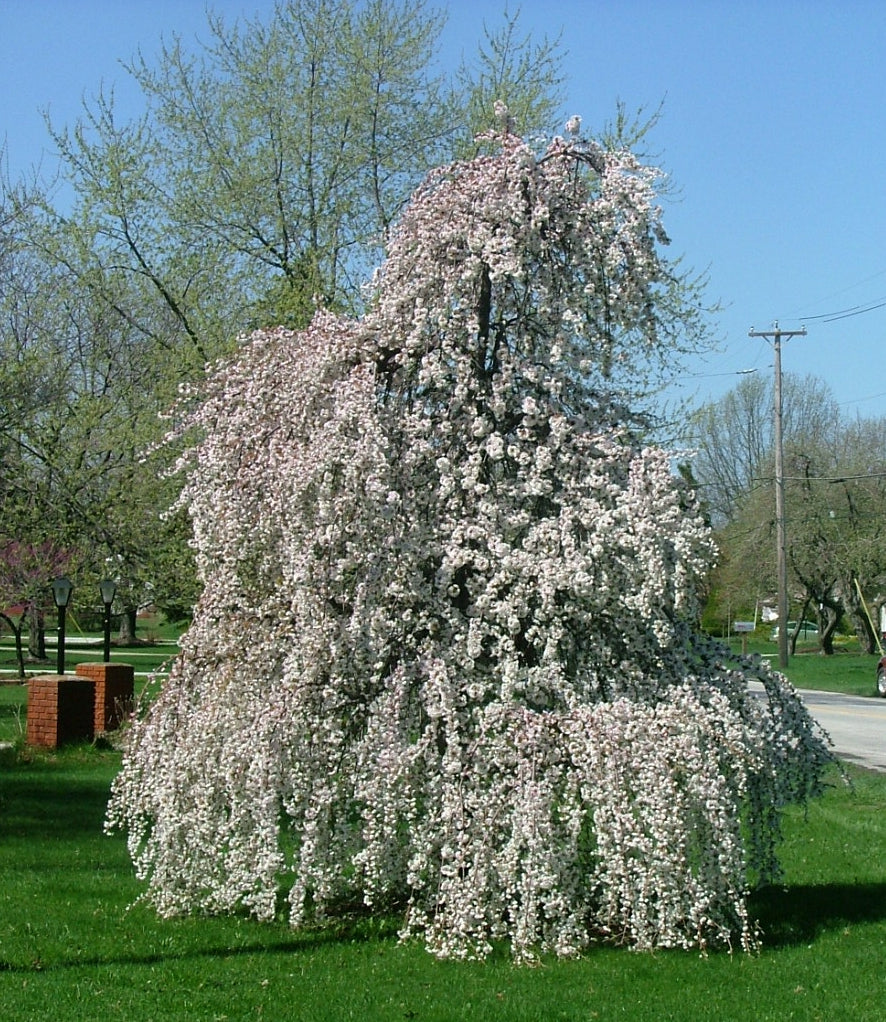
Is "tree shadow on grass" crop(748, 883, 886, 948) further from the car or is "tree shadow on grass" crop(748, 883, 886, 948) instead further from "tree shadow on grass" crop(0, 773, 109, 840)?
the car

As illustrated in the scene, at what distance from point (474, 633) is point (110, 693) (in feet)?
34.4

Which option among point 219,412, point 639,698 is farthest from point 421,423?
point 639,698

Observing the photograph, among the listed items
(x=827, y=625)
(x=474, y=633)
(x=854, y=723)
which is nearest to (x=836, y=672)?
(x=827, y=625)

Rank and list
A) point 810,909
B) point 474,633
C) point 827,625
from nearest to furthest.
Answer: point 474,633, point 810,909, point 827,625

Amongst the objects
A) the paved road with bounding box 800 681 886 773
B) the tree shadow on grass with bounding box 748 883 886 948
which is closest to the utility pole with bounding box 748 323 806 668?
the paved road with bounding box 800 681 886 773

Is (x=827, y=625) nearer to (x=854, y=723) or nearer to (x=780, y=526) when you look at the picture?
(x=780, y=526)

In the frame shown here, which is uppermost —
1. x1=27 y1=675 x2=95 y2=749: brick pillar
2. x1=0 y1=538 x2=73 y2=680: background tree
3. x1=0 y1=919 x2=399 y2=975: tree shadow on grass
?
x1=0 y1=538 x2=73 y2=680: background tree

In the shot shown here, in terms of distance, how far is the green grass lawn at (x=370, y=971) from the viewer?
17.4 feet

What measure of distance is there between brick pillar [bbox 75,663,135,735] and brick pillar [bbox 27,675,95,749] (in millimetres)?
776

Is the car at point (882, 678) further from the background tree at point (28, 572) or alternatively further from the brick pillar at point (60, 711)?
the brick pillar at point (60, 711)

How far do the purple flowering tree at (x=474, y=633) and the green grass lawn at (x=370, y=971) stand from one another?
0.19 meters

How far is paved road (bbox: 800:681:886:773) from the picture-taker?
15.0 meters

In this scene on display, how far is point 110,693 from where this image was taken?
1573 cm

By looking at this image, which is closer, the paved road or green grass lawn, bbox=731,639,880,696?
the paved road
